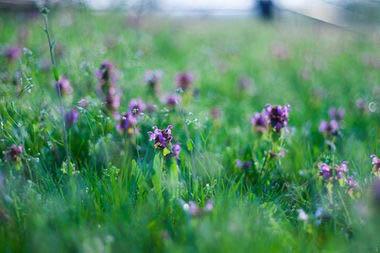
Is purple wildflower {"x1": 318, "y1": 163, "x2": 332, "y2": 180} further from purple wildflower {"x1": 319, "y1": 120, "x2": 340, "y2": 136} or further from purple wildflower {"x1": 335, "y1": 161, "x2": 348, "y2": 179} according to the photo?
purple wildflower {"x1": 319, "y1": 120, "x2": 340, "y2": 136}

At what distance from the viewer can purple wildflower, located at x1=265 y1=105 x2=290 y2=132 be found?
279cm

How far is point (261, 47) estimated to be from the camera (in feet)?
25.8

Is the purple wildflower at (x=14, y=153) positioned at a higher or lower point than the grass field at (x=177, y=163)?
higher

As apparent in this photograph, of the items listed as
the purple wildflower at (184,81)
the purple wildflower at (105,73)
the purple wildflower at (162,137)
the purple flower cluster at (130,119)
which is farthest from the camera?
the purple wildflower at (184,81)

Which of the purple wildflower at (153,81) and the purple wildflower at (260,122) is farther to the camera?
the purple wildflower at (153,81)

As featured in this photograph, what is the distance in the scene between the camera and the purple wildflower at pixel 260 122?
2932 millimetres

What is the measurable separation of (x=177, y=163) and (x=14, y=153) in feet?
2.69

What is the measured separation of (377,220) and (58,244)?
1.05m

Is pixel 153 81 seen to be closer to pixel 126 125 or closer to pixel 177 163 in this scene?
pixel 126 125

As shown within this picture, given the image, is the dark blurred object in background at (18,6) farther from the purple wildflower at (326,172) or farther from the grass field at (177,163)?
the purple wildflower at (326,172)

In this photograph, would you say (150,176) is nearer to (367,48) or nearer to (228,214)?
(228,214)

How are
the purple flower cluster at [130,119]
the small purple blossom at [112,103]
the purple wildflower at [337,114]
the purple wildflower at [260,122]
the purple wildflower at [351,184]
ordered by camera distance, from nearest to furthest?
the purple wildflower at [351,184], the purple flower cluster at [130,119], the purple wildflower at [260,122], the small purple blossom at [112,103], the purple wildflower at [337,114]

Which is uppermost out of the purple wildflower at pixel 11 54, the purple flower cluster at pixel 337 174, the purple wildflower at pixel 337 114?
the purple wildflower at pixel 11 54

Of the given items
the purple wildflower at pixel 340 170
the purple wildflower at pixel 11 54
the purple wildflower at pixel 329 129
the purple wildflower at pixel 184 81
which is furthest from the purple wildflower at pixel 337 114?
the purple wildflower at pixel 11 54
